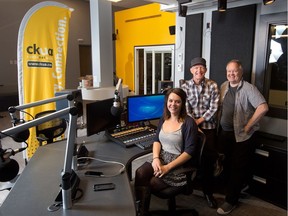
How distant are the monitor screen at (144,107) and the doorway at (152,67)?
442cm

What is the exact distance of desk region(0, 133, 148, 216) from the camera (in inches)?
53.6

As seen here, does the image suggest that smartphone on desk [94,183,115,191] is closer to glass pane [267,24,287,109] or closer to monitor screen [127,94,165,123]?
monitor screen [127,94,165,123]

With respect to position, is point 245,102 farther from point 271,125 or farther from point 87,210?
point 87,210

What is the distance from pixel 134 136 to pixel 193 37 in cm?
232

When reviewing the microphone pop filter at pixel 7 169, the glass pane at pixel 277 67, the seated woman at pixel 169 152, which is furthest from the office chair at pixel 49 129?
the glass pane at pixel 277 67

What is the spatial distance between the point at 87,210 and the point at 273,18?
117 inches

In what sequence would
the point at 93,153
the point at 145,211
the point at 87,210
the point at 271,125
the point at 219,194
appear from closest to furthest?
1. the point at 87,210
2. the point at 145,211
3. the point at 93,153
4. the point at 219,194
5. the point at 271,125

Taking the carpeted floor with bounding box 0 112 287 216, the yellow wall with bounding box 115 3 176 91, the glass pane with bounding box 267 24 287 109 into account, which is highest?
the yellow wall with bounding box 115 3 176 91

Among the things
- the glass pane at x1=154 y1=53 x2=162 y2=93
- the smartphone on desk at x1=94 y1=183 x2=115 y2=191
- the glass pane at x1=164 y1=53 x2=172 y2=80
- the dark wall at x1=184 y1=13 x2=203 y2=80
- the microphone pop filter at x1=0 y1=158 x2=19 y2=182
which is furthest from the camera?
the glass pane at x1=154 y1=53 x2=162 y2=93

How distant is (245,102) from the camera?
2.58 m

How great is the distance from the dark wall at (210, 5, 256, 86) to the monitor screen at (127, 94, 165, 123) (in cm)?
133

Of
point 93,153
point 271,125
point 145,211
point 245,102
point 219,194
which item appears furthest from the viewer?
point 271,125

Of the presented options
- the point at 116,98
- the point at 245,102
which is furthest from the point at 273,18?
the point at 116,98

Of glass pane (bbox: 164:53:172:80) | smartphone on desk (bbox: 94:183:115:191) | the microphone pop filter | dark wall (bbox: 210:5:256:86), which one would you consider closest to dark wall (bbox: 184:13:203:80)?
dark wall (bbox: 210:5:256:86)
